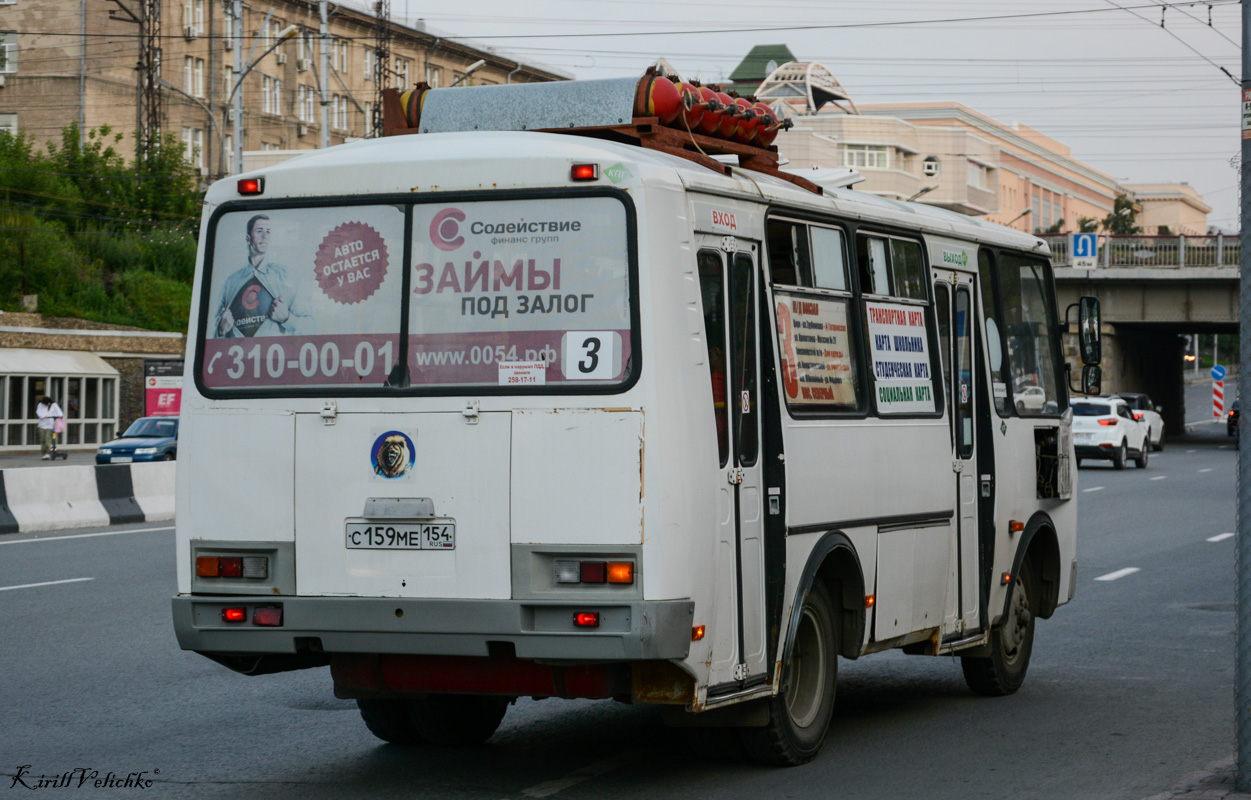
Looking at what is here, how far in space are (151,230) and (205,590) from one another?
6439 centimetres

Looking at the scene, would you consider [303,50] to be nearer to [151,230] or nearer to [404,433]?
[151,230]

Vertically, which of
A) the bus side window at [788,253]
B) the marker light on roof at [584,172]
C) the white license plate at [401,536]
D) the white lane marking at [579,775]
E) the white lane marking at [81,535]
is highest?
the marker light on roof at [584,172]

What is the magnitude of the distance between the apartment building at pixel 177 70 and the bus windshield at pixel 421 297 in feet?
204

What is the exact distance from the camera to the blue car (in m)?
36.2

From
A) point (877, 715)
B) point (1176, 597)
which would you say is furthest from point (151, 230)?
point (877, 715)

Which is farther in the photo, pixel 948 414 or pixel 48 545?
pixel 48 545

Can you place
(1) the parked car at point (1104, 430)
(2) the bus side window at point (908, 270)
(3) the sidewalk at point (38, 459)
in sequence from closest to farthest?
(2) the bus side window at point (908, 270), (1) the parked car at point (1104, 430), (3) the sidewalk at point (38, 459)

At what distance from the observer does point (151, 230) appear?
226ft

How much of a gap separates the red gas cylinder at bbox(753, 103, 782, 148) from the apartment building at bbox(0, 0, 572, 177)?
199 feet

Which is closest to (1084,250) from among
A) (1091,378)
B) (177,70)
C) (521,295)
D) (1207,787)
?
(177,70)

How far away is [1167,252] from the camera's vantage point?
193ft

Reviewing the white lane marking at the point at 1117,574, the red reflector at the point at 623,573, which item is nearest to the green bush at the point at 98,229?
the white lane marking at the point at 1117,574

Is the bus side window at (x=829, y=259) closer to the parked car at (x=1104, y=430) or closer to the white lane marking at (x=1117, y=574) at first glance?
the white lane marking at (x=1117, y=574)

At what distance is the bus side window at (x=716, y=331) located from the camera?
7.02 meters
